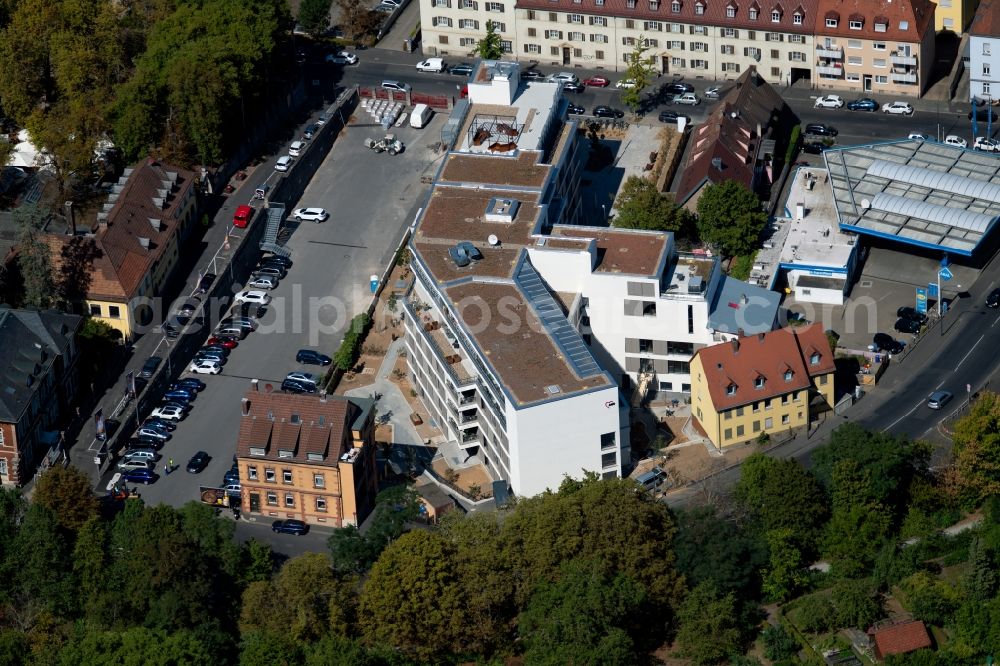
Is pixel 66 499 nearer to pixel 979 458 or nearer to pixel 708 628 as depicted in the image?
pixel 708 628

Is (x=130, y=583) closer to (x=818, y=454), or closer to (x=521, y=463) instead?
(x=521, y=463)

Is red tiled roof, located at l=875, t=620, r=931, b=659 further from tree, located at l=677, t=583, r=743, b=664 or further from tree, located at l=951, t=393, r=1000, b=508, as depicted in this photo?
tree, located at l=951, t=393, r=1000, b=508

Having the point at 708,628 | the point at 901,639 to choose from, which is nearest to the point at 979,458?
the point at 901,639

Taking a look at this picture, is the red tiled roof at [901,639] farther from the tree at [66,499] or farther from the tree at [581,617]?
the tree at [66,499]

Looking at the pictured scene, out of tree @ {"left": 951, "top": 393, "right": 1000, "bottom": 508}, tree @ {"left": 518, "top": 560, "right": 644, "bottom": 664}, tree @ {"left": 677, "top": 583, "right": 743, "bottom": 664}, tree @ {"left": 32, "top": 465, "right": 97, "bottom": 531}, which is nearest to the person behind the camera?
tree @ {"left": 518, "top": 560, "right": 644, "bottom": 664}

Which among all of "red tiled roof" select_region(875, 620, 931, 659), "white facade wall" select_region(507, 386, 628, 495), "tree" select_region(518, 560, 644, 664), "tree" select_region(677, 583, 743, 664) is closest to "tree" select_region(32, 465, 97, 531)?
"white facade wall" select_region(507, 386, 628, 495)

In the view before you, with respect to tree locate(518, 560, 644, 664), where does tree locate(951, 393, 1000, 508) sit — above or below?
above

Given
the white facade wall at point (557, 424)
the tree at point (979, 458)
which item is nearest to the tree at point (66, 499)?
the white facade wall at point (557, 424)
